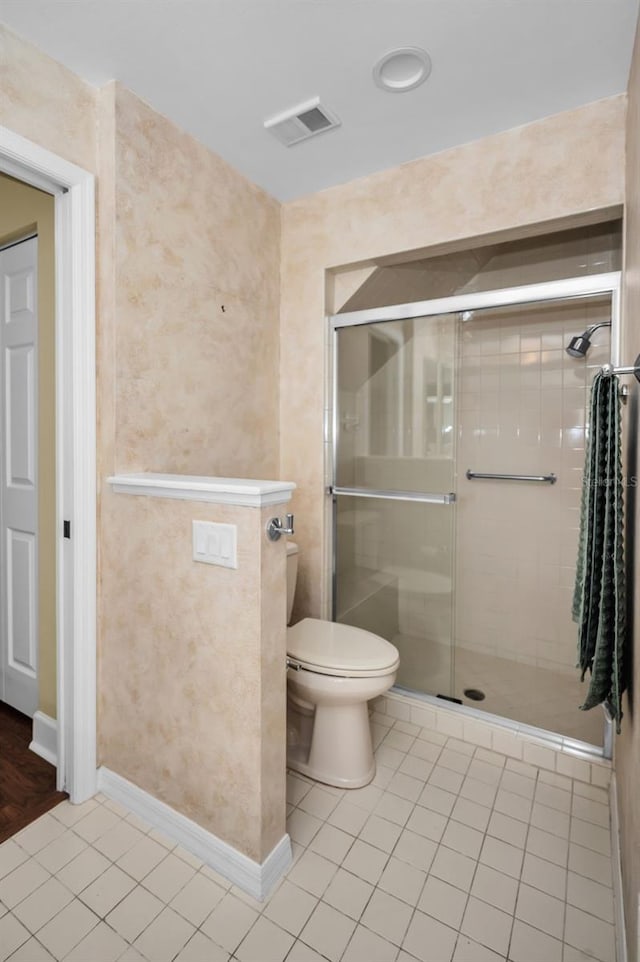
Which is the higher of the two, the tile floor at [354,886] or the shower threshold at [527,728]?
the shower threshold at [527,728]

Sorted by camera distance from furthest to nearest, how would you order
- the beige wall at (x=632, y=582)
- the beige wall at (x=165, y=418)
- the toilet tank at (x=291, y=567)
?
the toilet tank at (x=291, y=567), the beige wall at (x=165, y=418), the beige wall at (x=632, y=582)

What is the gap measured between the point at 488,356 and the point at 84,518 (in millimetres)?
2058

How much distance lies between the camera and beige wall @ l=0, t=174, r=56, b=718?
6.10ft

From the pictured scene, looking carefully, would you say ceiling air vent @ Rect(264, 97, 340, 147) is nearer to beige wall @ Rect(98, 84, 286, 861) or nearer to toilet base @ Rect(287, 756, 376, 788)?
beige wall @ Rect(98, 84, 286, 861)

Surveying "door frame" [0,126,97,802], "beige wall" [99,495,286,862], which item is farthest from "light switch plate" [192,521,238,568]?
"door frame" [0,126,97,802]

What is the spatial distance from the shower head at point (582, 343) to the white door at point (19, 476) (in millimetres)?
2196

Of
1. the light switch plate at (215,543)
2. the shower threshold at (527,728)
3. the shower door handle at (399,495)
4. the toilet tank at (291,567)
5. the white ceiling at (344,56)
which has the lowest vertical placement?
the shower threshold at (527,728)

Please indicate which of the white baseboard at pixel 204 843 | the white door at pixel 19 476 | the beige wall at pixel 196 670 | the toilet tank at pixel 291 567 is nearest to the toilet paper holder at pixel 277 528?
the beige wall at pixel 196 670

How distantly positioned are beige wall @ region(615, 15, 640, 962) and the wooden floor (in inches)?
66.0

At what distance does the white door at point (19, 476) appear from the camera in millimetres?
1979

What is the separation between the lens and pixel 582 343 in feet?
6.97

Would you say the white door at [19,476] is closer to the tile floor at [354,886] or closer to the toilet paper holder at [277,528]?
the tile floor at [354,886]

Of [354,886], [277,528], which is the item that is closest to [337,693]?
[354,886]

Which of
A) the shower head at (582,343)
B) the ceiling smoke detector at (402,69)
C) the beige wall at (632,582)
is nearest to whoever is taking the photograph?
the beige wall at (632,582)
